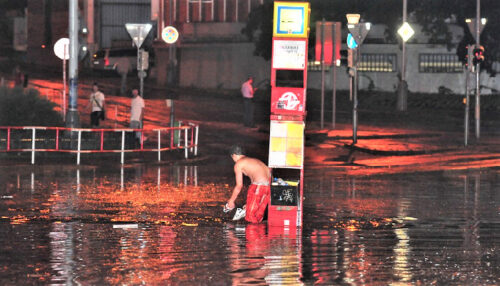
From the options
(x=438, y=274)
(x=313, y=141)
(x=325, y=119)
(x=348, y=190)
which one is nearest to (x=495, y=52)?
(x=325, y=119)

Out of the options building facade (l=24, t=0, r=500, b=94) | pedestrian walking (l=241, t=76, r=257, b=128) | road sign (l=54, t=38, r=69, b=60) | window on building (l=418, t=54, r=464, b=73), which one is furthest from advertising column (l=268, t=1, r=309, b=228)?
window on building (l=418, t=54, r=464, b=73)

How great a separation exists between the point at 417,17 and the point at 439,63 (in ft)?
14.1

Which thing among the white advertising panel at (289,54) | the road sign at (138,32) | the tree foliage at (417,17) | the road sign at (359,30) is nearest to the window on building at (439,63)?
the tree foliage at (417,17)

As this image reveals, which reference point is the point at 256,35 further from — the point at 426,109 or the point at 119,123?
the point at 119,123

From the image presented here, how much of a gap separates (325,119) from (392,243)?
32.0 meters

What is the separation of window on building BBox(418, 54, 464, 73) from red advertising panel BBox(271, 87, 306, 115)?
45635 mm

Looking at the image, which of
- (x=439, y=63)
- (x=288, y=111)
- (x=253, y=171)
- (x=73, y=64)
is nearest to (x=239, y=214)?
(x=253, y=171)

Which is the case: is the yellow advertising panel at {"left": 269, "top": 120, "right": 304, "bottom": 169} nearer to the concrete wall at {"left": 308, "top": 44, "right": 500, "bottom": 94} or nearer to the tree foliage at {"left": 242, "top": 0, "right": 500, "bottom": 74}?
the tree foliage at {"left": 242, "top": 0, "right": 500, "bottom": 74}

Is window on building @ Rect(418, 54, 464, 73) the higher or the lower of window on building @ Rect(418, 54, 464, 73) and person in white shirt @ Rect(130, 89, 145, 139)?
the higher

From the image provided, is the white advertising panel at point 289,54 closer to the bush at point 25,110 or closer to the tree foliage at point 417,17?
the bush at point 25,110

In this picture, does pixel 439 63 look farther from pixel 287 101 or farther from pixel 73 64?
pixel 287 101

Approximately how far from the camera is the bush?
96.4 feet

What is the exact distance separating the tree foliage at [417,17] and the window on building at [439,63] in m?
1.04

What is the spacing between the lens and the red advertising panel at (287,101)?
592 inches
